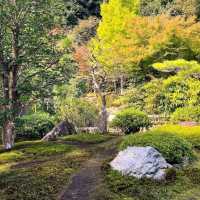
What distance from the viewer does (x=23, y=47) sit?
15.6 meters

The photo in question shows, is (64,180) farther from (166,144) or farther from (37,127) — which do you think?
(37,127)

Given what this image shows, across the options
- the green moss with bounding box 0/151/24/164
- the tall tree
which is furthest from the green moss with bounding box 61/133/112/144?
the green moss with bounding box 0/151/24/164

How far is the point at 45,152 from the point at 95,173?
11.5 feet

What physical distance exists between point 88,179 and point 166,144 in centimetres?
288

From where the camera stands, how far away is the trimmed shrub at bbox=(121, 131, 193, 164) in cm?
1287

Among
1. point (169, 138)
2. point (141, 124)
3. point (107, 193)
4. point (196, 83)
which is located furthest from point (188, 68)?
point (107, 193)

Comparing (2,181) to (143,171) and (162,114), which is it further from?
(162,114)

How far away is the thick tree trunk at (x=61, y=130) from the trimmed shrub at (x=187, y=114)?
627 cm

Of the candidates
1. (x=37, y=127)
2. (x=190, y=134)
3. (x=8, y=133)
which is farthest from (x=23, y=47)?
(x=190, y=134)

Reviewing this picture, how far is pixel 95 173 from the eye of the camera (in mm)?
12242

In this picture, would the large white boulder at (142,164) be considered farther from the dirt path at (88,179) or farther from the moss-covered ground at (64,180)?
the dirt path at (88,179)

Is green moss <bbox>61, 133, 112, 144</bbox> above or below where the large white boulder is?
below

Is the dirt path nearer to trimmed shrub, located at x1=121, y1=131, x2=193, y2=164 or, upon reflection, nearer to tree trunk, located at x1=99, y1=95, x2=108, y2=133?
trimmed shrub, located at x1=121, y1=131, x2=193, y2=164

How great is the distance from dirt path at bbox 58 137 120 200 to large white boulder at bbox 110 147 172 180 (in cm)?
72
